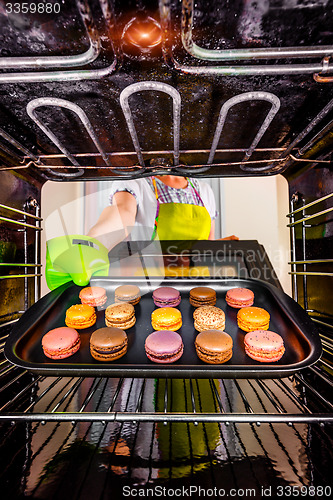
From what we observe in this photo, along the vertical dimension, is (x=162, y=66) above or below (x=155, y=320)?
above

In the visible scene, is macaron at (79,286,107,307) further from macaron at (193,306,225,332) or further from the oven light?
the oven light

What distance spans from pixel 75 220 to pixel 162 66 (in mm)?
2776

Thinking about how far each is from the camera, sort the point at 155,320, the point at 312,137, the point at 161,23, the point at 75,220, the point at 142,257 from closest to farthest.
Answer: the point at 161,23 < the point at 312,137 < the point at 155,320 < the point at 142,257 < the point at 75,220

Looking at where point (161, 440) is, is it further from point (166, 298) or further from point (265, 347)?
point (166, 298)

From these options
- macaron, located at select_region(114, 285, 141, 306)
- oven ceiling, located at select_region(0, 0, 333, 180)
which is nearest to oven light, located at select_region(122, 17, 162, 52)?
oven ceiling, located at select_region(0, 0, 333, 180)

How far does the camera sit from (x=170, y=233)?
2080 mm

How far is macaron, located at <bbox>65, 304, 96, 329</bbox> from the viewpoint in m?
0.96

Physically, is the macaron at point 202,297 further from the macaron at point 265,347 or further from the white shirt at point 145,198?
the white shirt at point 145,198

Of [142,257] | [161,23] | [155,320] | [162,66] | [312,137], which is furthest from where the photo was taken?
[142,257]

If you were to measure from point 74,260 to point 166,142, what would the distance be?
2.03ft

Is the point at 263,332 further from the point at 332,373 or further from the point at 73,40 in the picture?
the point at 73,40

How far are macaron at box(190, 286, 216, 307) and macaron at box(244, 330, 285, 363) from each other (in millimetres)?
271

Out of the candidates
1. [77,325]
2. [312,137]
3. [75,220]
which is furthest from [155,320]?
[75,220]

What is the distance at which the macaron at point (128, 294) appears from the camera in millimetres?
1100
